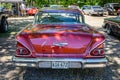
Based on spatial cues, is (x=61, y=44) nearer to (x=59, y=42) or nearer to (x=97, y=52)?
(x=59, y=42)

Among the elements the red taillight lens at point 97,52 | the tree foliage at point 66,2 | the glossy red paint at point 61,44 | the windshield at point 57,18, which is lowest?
the red taillight lens at point 97,52

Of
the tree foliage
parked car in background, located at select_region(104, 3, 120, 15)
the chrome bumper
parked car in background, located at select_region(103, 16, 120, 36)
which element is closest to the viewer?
the chrome bumper

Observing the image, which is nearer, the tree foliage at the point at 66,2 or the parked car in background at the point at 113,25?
the parked car in background at the point at 113,25

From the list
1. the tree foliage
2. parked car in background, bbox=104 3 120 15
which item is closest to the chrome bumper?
parked car in background, bbox=104 3 120 15

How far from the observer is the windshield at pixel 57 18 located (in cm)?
679

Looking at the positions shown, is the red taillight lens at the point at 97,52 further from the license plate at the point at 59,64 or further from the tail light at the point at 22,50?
the tail light at the point at 22,50

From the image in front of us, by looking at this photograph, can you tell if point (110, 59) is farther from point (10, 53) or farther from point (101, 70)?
point (10, 53)

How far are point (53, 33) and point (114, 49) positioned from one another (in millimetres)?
4437

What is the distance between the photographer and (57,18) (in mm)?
6875

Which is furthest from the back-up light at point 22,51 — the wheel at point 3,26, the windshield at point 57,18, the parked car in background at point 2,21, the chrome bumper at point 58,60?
the wheel at point 3,26

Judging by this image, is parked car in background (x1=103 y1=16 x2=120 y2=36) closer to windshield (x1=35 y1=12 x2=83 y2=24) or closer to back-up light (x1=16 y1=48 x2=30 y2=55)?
windshield (x1=35 y1=12 x2=83 y2=24)

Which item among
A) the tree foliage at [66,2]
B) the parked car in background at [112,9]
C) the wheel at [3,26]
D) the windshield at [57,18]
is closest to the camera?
the windshield at [57,18]

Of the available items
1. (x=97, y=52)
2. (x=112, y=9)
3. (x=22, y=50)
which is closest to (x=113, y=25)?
(x=97, y=52)

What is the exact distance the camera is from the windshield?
6.79 metres
